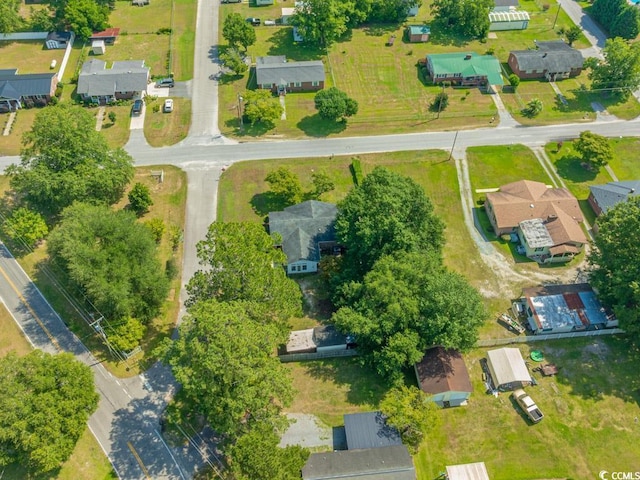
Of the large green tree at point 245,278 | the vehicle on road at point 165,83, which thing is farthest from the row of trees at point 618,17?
the large green tree at point 245,278

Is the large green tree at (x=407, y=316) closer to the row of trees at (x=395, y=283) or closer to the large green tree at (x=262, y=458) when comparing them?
the row of trees at (x=395, y=283)

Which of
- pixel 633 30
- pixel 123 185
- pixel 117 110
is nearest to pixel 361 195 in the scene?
pixel 123 185

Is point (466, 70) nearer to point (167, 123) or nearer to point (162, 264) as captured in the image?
point (167, 123)

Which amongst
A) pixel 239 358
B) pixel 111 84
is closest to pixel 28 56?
pixel 111 84

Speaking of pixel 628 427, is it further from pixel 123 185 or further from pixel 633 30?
pixel 633 30

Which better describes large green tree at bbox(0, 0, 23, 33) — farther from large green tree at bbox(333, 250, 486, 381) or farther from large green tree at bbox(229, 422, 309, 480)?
large green tree at bbox(229, 422, 309, 480)
